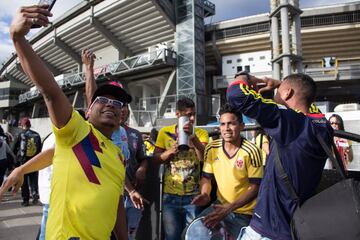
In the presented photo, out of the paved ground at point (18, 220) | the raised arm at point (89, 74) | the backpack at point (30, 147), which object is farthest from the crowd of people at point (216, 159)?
the backpack at point (30, 147)

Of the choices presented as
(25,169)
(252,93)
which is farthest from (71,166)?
(252,93)

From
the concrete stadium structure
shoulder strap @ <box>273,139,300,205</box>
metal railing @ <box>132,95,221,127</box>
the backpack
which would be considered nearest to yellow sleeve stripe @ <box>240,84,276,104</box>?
shoulder strap @ <box>273,139,300,205</box>

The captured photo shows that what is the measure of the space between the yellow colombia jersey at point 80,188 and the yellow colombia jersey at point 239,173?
1.06 meters

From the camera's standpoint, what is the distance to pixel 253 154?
100 inches

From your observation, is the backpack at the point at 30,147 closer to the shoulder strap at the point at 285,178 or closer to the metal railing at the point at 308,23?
the shoulder strap at the point at 285,178

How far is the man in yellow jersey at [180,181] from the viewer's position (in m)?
3.03

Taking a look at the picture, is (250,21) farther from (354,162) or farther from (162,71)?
(354,162)

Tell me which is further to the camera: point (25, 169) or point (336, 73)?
point (336, 73)

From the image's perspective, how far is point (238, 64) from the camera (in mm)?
26625

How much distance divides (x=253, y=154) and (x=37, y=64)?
1.74m

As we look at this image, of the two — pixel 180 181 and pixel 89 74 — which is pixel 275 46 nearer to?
pixel 180 181

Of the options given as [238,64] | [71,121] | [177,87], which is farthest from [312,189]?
[238,64]

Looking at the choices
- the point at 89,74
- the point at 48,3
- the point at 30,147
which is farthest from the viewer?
the point at 30,147

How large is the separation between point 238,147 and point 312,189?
94cm
